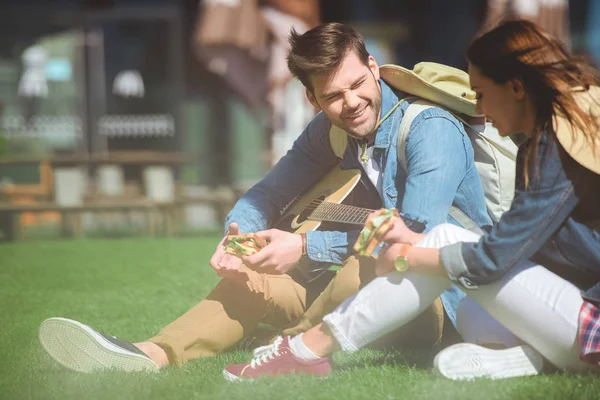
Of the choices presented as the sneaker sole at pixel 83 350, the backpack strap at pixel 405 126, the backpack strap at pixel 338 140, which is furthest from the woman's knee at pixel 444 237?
the sneaker sole at pixel 83 350

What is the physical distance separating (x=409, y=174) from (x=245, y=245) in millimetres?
641

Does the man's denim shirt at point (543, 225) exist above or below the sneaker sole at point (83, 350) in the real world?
above

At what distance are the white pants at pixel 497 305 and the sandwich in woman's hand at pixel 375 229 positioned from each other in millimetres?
116

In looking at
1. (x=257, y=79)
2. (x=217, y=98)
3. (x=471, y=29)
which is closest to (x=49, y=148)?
(x=217, y=98)

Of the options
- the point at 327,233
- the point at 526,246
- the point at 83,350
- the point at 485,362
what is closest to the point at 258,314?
the point at 327,233

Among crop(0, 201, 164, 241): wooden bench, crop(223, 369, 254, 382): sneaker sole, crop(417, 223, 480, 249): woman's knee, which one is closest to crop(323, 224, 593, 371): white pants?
crop(417, 223, 480, 249): woman's knee

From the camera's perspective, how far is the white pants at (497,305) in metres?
2.70

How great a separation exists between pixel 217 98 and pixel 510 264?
11.1 metres

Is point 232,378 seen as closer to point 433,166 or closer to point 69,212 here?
point 433,166

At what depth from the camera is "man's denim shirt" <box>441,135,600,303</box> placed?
8.59ft

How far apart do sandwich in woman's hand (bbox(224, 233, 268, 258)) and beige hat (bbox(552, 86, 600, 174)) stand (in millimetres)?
1165

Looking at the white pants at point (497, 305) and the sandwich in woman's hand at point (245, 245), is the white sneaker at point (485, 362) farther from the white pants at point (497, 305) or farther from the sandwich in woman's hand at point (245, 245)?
the sandwich in woman's hand at point (245, 245)

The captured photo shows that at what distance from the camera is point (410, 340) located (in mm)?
3498

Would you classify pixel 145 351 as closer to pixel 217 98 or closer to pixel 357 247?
pixel 357 247
